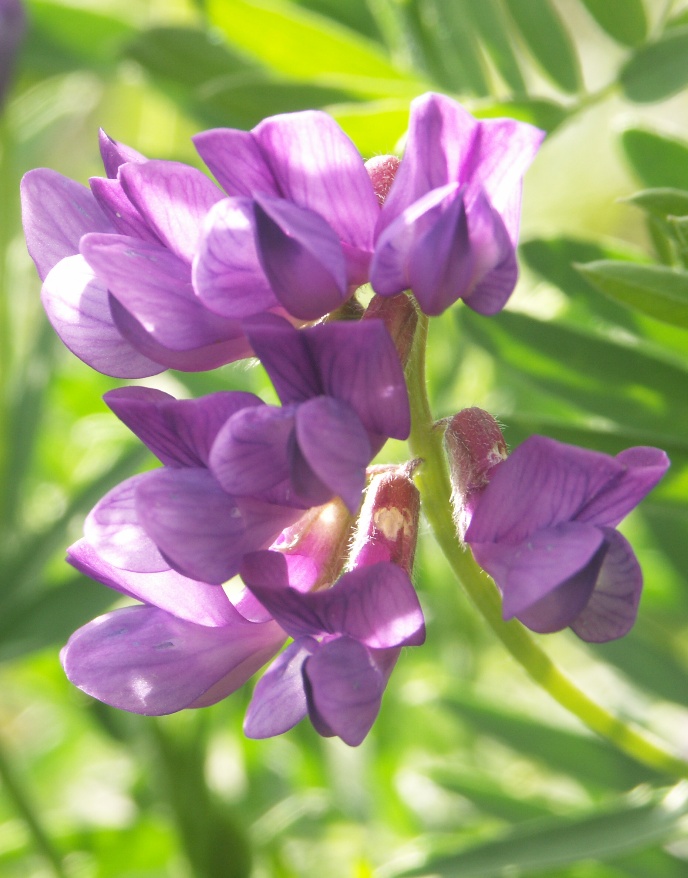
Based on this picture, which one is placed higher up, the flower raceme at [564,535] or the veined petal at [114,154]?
the veined petal at [114,154]

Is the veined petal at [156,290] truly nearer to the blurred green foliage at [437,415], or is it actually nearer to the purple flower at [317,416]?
the purple flower at [317,416]

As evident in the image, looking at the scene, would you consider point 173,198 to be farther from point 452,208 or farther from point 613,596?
point 613,596

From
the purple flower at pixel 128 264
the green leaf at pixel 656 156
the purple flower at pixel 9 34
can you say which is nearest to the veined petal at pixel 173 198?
the purple flower at pixel 128 264

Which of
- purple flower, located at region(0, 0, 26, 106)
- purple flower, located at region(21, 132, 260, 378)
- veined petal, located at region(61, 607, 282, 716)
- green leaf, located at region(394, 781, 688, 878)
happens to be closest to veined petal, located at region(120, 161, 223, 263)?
purple flower, located at region(21, 132, 260, 378)

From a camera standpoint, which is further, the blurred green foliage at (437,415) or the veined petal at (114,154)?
the blurred green foliage at (437,415)

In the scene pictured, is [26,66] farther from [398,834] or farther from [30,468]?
[398,834]

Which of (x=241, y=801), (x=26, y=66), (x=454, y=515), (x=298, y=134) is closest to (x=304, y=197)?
(x=298, y=134)

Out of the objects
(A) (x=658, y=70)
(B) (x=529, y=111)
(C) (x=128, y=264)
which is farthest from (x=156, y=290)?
(A) (x=658, y=70)
